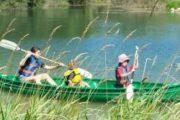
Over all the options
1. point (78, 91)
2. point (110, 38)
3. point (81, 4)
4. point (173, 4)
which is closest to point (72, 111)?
point (78, 91)

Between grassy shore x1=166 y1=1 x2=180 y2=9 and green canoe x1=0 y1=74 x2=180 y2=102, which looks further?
grassy shore x1=166 y1=1 x2=180 y2=9

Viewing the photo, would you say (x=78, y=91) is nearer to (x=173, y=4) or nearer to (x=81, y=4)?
(x=173, y=4)

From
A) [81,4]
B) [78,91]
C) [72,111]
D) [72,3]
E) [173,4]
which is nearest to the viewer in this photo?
[72,111]

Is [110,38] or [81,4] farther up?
[110,38]

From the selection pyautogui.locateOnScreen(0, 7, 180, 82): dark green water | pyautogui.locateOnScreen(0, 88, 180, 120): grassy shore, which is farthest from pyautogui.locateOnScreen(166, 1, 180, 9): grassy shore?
pyautogui.locateOnScreen(0, 88, 180, 120): grassy shore

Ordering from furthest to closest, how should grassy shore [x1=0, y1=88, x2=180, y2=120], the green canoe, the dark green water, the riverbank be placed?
1. the riverbank
2. the dark green water
3. the green canoe
4. grassy shore [x1=0, y1=88, x2=180, y2=120]

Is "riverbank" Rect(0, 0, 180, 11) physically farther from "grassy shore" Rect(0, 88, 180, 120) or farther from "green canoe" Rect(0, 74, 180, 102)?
"grassy shore" Rect(0, 88, 180, 120)

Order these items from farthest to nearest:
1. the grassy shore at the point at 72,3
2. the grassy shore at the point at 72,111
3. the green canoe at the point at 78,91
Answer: the grassy shore at the point at 72,3 → the green canoe at the point at 78,91 → the grassy shore at the point at 72,111

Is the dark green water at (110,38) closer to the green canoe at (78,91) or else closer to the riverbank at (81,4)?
the riverbank at (81,4)

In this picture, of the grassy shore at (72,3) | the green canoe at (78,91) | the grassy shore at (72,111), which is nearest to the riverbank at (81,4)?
the grassy shore at (72,3)

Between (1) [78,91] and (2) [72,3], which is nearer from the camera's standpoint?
(1) [78,91]

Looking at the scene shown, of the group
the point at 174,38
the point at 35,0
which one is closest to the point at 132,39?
the point at 174,38

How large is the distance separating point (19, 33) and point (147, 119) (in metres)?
30.8

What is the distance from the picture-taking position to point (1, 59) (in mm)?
22766
